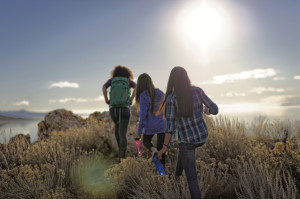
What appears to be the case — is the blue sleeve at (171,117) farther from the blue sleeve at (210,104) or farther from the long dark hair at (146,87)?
the long dark hair at (146,87)

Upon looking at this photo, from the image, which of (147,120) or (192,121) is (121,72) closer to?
(147,120)

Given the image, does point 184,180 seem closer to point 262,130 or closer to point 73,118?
point 262,130

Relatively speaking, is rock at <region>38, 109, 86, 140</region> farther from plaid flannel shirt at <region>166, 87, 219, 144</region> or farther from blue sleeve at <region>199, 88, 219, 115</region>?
blue sleeve at <region>199, 88, 219, 115</region>

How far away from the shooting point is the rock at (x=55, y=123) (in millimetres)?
10289

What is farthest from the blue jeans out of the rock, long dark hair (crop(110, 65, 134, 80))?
the rock

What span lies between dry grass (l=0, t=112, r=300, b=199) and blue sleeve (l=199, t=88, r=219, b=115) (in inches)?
38.7

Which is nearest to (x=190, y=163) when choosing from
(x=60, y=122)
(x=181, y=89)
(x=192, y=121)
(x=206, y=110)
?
(x=192, y=121)

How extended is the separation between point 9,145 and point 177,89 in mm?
6225

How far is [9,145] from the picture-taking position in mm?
7199

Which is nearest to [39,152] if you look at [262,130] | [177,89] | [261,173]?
[177,89]

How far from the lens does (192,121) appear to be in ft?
9.70

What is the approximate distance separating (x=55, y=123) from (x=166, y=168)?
279 inches

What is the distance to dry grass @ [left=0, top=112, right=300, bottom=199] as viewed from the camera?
364cm

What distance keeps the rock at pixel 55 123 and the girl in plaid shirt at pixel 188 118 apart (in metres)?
8.17
